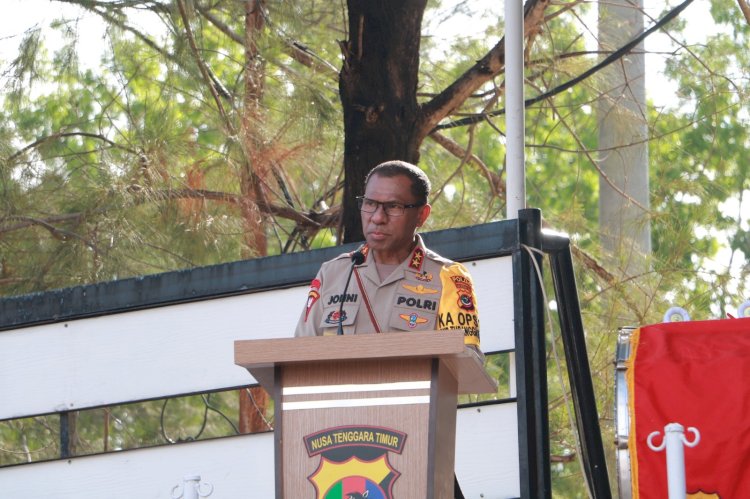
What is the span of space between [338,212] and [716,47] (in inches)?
97.5

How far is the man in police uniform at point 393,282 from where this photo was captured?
9.69 ft

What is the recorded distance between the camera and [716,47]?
7.43m

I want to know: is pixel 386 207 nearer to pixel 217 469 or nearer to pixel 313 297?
pixel 313 297

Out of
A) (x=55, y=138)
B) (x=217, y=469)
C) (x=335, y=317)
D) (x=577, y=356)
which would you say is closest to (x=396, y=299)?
(x=335, y=317)

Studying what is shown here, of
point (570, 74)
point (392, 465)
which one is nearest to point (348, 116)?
point (570, 74)

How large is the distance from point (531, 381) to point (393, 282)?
63 cm

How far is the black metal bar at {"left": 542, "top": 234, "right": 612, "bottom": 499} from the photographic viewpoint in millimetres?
3457

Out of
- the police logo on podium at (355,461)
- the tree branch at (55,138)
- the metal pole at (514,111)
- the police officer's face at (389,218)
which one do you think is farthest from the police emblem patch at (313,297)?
the tree branch at (55,138)

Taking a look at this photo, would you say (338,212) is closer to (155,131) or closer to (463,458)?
(155,131)

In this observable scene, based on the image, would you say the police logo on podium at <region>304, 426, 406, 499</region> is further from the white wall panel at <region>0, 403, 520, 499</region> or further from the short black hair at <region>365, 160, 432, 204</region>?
the white wall panel at <region>0, 403, 520, 499</region>

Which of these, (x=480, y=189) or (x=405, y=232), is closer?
(x=405, y=232)

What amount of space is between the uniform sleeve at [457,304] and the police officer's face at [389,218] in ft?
0.45

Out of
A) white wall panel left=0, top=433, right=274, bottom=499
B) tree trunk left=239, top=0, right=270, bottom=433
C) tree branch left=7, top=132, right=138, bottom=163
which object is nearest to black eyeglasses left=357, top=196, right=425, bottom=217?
white wall panel left=0, top=433, right=274, bottom=499

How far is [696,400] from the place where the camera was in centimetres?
314
